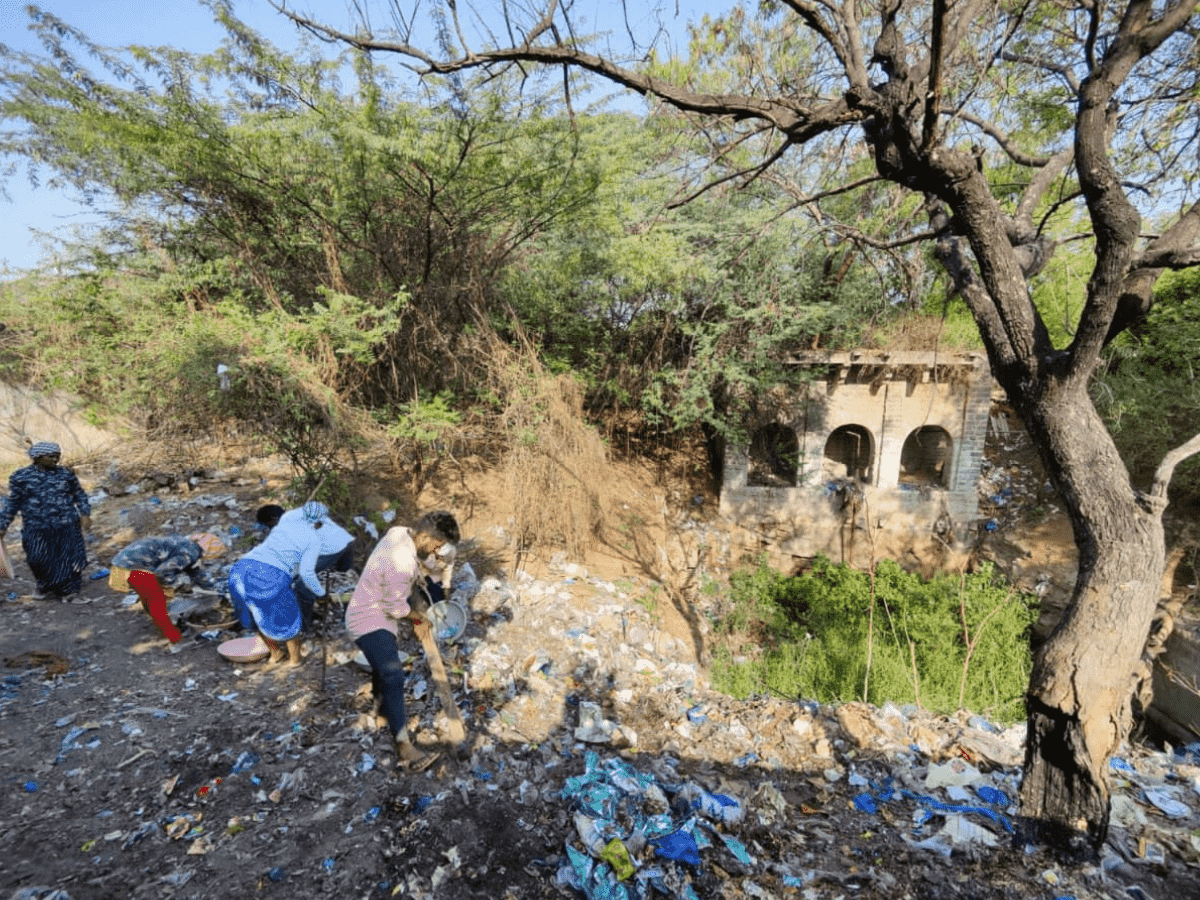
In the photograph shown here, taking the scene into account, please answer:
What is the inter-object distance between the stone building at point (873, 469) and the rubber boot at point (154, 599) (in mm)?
7537

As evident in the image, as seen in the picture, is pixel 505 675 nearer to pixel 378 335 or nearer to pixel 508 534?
pixel 508 534

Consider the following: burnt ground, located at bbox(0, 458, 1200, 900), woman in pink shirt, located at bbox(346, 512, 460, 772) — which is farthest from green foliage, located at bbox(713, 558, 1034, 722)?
woman in pink shirt, located at bbox(346, 512, 460, 772)

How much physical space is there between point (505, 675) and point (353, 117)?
16.2 ft

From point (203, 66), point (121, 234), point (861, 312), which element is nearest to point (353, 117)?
point (203, 66)

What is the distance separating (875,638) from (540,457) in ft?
17.1

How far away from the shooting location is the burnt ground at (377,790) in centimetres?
217

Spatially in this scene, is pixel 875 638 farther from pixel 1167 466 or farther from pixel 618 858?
pixel 618 858

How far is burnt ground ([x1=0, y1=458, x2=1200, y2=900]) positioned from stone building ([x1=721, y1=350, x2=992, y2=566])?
5.91m

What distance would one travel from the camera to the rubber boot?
3.86m

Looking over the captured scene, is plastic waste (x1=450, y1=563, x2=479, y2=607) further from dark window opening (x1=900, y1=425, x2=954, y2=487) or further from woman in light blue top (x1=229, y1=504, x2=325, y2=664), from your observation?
dark window opening (x1=900, y1=425, x2=954, y2=487)

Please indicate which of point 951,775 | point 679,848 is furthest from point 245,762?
point 951,775

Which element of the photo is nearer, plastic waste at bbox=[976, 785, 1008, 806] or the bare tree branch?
the bare tree branch

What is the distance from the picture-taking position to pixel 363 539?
19.6 feet

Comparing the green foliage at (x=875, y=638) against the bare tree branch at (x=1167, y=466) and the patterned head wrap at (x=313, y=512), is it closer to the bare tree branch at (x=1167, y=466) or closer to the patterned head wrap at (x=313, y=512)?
the bare tree branch at (x=1167, y=466)
